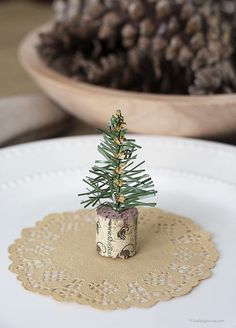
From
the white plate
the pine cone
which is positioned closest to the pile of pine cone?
the pine cone

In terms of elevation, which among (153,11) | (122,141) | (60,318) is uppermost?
(153,11)

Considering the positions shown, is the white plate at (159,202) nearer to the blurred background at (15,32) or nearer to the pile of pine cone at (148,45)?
the pile of pine cone at (148,45)

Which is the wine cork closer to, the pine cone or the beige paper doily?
the beige paper doily

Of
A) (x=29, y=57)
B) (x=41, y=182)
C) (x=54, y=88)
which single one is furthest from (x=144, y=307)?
(x=29, y=57)

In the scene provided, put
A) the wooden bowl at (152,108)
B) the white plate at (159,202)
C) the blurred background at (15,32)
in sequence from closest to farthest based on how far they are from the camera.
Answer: the white plate at (159,202), the wooden bowl at (152,108), the blurred background at (15,32)

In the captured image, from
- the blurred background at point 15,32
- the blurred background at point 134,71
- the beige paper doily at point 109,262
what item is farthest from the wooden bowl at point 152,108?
the blurred background at point 15,32

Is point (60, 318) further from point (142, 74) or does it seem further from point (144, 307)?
point (142, 74)

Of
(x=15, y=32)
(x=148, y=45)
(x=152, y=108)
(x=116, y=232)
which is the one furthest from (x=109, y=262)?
(x=15, y=32)
